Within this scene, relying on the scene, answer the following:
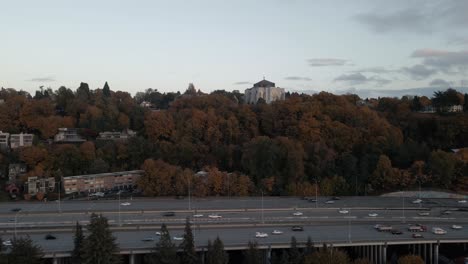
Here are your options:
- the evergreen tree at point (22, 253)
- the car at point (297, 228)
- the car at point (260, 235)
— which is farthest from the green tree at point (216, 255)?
the evergreen tree at point (22, 253)

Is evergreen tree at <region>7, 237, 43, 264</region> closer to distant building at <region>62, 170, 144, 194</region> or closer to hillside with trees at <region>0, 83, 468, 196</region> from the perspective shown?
hillside with trees at <region>0, 83, 468, 196</region>

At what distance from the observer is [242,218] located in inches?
974

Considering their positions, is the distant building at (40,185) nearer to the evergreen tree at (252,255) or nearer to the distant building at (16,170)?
the distant building at (16,170)

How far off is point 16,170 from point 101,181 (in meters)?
6.66

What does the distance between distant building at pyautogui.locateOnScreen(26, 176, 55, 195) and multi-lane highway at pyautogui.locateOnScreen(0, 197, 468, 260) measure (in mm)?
2536

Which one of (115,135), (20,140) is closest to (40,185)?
(20,140)

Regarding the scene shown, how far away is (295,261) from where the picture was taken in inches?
699

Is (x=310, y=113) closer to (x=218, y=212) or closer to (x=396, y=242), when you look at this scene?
(x=218, y=212)

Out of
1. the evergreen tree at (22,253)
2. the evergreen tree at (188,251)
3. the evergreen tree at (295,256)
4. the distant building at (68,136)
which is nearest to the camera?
the evergreen tree at (22,253)

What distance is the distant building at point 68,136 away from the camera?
41.7 m

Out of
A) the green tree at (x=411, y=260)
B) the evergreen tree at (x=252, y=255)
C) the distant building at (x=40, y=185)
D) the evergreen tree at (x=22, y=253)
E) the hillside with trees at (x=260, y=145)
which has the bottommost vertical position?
the green tree at (x=411, y=260)

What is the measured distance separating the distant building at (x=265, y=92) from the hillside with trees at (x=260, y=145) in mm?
19343

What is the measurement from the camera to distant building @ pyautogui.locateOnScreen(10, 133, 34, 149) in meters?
39.6

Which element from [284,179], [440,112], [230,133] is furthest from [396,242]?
[440,112]
